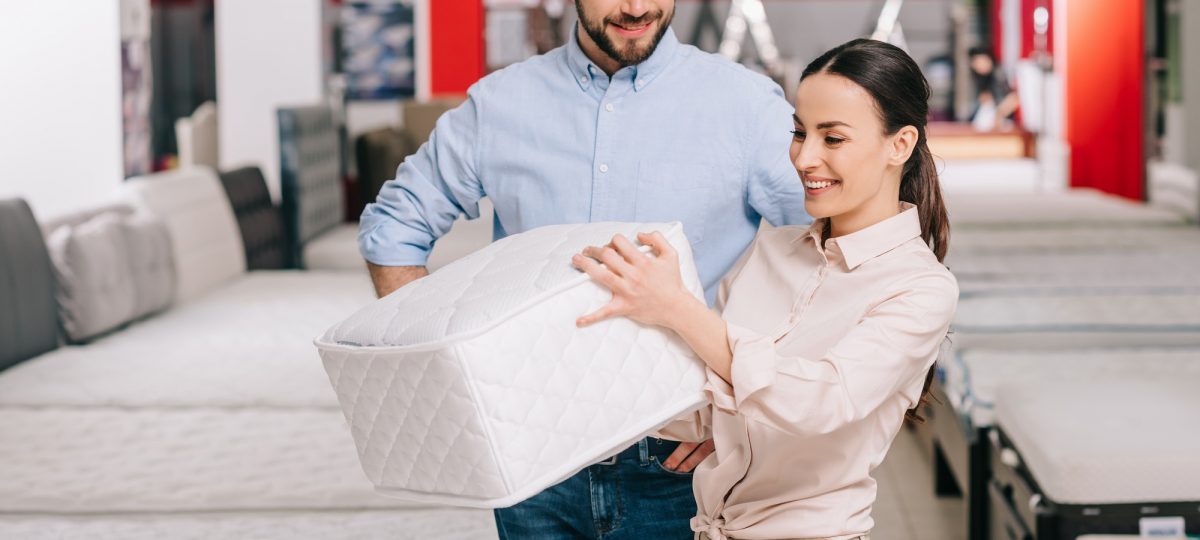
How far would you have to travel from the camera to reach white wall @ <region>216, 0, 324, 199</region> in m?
6.01

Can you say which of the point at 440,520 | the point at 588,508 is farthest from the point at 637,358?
the point at 440,520

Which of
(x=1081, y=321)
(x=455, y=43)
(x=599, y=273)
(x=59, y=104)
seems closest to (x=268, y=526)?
(x=599, y=273)

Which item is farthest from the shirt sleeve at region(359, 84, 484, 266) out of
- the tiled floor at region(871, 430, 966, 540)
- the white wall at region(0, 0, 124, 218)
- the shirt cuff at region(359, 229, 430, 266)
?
the white wall at region(0, 0, 124, 218)

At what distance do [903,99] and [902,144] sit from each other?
0.04 m

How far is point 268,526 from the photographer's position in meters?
2.37

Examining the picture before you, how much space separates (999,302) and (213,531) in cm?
257

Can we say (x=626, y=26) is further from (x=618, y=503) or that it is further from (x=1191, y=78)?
(x=1191, y=78)

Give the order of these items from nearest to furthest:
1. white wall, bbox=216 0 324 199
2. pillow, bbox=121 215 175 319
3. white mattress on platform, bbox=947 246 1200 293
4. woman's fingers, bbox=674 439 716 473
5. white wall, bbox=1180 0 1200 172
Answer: woman's fingers, bbox=674 439 716 473 < pillow, bbox=121 215 175 319 < white mattress on platform, bbox=947 246 1200 293 < white wall, bbox=1180 0 1200 172 < white wall, bbox=216 0 324 199

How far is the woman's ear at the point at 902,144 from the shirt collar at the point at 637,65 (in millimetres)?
380

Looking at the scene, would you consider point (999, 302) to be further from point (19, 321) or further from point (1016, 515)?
point (19, 321)

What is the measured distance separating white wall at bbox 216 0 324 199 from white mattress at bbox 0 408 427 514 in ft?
9.71

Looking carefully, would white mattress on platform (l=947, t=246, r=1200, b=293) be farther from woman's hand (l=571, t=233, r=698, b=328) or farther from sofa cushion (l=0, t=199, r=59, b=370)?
woman's hand (l=571, t=233, r=698, b=328)

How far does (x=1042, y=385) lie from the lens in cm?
275

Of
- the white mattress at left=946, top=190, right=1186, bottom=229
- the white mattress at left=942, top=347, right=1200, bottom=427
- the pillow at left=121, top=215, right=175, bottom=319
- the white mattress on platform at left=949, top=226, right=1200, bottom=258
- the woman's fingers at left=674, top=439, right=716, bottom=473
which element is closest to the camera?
the woman's fingers at left=674, top=439, right=716, bottom=473
